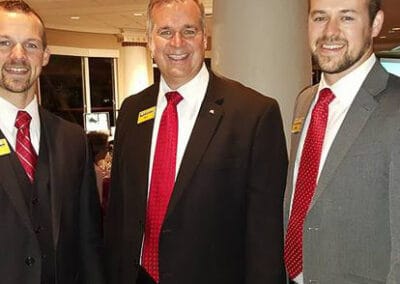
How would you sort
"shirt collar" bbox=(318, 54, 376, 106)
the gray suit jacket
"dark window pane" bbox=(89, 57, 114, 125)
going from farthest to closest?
"dark window pane" bbox=(89, 57, 114, 125)
"shirt collar" bbox=(318, 54, 376, 106)
the gray suit jacket

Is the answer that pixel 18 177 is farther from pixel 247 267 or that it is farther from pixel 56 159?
pixel 247 267

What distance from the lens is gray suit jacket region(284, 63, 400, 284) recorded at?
1.54m

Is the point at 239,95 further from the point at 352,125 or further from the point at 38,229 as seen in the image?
the point at 38,229

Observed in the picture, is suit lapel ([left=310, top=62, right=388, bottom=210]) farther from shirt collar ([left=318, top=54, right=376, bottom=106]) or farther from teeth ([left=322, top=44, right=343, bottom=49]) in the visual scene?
teeth ([left=322, top=44, right=343, bottom=49])

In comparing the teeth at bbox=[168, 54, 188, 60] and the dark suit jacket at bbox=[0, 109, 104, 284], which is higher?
the teeth at bbox=[168, 54, 188, 60]

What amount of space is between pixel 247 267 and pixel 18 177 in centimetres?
91

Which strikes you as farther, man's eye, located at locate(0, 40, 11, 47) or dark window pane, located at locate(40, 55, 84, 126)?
dark window pane, located at locate(40, 55, 84, 126)

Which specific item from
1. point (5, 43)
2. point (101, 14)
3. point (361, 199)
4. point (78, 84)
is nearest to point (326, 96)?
point (361, 199)

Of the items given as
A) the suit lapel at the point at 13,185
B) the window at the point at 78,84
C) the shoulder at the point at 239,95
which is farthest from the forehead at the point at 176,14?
the window at the point at 78,84

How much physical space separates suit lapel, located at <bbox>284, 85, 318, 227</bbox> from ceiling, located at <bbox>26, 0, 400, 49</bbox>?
734 centimetres

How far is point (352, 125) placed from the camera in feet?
5.50

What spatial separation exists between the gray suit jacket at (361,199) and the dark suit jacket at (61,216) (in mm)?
891

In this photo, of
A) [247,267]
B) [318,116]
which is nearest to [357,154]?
[318,116]

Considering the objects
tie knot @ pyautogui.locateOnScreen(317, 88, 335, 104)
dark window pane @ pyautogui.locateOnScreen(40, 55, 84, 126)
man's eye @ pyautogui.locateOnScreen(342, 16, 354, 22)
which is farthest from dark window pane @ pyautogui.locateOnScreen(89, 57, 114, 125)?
man's eye @ pyautogui.locateOnScreen(342, 16, 354, 22)
